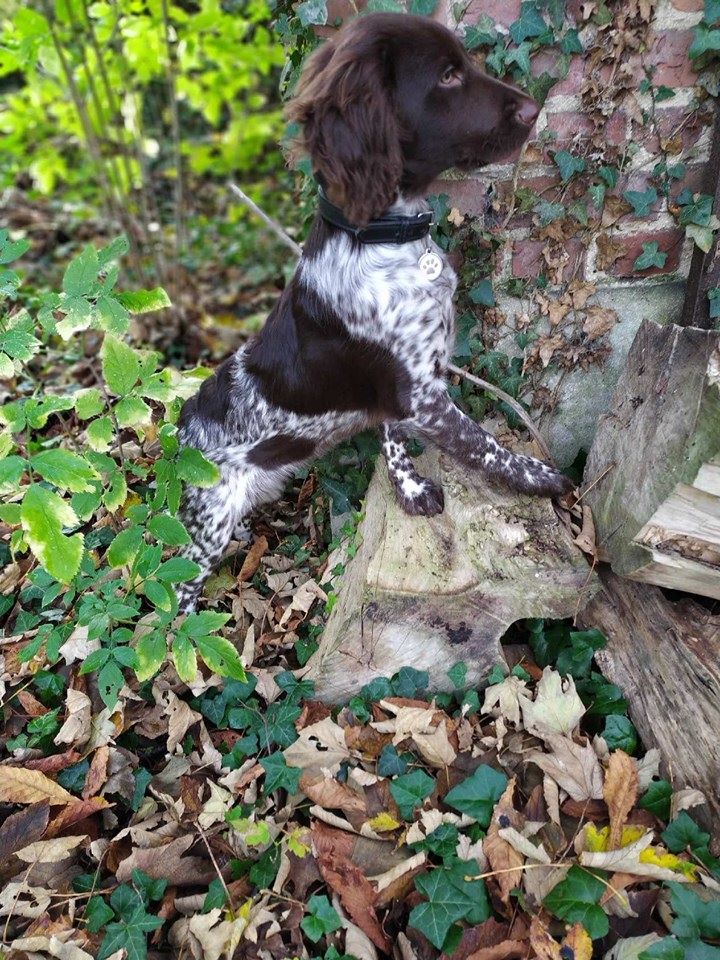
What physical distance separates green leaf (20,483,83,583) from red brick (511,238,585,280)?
179 cm

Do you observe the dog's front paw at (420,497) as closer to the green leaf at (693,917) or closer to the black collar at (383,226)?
the black collar at (383,226)

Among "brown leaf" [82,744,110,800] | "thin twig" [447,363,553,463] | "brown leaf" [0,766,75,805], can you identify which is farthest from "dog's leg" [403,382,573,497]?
"brown leaf" [0,766,75,805]

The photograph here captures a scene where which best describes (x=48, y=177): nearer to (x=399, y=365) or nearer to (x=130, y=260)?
(x=130, y=260)

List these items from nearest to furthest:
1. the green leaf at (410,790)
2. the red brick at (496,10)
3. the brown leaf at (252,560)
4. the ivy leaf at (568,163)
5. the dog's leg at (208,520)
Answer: the green leaf at (410,790) < the red brick at (496,10) < the ivy leaf at (568,163) < the dog's leg at (208,520) < the brown leaf at (252,560)

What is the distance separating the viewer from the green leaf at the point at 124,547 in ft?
7.07

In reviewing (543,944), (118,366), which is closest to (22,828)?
(118,366)

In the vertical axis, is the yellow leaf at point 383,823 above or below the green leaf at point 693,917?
below

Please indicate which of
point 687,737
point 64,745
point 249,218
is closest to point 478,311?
point 687,737

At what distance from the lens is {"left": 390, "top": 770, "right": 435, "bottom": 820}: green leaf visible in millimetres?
2137

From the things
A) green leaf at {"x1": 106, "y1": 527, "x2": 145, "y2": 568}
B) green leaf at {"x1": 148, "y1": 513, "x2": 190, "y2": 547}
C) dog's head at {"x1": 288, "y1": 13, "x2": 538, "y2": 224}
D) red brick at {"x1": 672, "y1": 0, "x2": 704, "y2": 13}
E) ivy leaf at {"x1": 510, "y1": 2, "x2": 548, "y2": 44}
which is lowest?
green leaf at {"x1": 106, "y1": 527, "x2": 145, "y2": 568}

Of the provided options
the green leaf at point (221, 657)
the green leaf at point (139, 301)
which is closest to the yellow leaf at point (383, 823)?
the green leaf at point (221, 657)

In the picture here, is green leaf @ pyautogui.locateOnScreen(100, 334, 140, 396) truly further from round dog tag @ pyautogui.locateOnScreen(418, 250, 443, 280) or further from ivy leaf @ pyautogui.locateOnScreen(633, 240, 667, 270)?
ivy leaf @ pyautogui.locateOnScreen(633, 240, 667, 270)

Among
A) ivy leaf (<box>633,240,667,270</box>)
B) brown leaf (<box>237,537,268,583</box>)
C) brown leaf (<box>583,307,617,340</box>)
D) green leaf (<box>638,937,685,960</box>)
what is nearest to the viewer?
A: green leaf (<box>638,937,685,960</box>)

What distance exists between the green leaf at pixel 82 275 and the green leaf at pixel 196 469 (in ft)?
1.86
